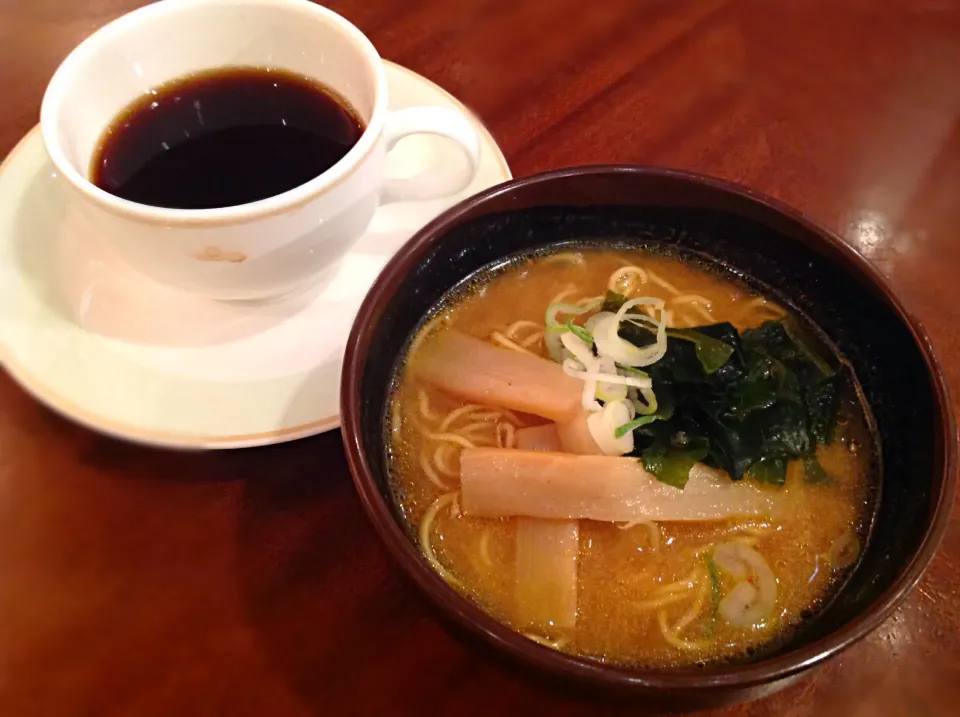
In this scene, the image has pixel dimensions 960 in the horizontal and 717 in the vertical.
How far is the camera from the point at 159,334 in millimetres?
1189

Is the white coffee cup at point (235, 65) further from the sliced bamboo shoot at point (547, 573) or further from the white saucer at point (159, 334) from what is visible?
the sliced bamboo shoot at point (547, 573)

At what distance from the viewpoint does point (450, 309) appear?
1.18m

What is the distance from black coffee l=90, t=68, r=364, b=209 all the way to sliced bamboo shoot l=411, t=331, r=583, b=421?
345 millimetres

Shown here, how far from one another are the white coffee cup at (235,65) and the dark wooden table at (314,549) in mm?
274

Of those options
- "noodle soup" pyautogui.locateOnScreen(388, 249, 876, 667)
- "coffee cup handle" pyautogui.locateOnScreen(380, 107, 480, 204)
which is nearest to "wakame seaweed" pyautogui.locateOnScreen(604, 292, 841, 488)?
"noodle soup" pyautogui.locateOnScreen(388, 249, 876, 667)

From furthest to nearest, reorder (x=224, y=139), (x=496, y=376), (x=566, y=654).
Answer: (x=224, y=139)
(x=496, y=376)
(x=566, y=654)

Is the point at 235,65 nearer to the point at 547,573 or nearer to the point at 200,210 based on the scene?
the point at 200,210

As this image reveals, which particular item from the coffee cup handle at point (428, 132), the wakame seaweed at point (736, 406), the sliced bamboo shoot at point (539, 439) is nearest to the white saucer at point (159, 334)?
the coffee cup handle at point (428, 132)

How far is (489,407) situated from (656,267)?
0.36 meters

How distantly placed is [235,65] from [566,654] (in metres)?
1.09

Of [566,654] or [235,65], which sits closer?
[566,654]

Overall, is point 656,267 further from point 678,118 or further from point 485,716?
point 485,716

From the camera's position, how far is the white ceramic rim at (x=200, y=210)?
98 centimetres

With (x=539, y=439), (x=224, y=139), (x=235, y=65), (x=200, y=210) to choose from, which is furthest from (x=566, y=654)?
(x=235, y=65)
